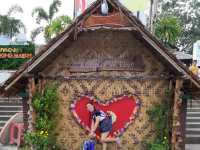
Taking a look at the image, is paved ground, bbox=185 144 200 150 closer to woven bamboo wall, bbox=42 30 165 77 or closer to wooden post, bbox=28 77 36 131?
woven bamboo wall, bbox=42 30 165 77

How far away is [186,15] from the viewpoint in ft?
197

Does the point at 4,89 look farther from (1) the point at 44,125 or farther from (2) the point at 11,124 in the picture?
(2) the point at 11,124

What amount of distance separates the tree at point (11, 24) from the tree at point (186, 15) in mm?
16955

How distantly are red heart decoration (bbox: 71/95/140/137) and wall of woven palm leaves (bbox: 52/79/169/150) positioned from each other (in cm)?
11

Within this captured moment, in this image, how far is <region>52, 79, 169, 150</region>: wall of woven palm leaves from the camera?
11680mm

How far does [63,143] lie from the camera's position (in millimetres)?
11789

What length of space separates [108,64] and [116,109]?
1033 mm

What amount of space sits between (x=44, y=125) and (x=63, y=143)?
2.61 ft

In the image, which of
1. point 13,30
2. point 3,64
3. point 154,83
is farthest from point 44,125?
point 13,30

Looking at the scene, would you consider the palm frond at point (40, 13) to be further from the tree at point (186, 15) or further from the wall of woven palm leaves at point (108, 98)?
the wall of woven palm leaves at point (108, 98)

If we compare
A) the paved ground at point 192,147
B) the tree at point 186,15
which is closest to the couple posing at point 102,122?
the paved ground at point 192,147

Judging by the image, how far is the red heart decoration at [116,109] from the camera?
460 inches

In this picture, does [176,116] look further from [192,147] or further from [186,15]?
[186,15]

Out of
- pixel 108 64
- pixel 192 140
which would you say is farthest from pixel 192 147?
pixel 108 64
